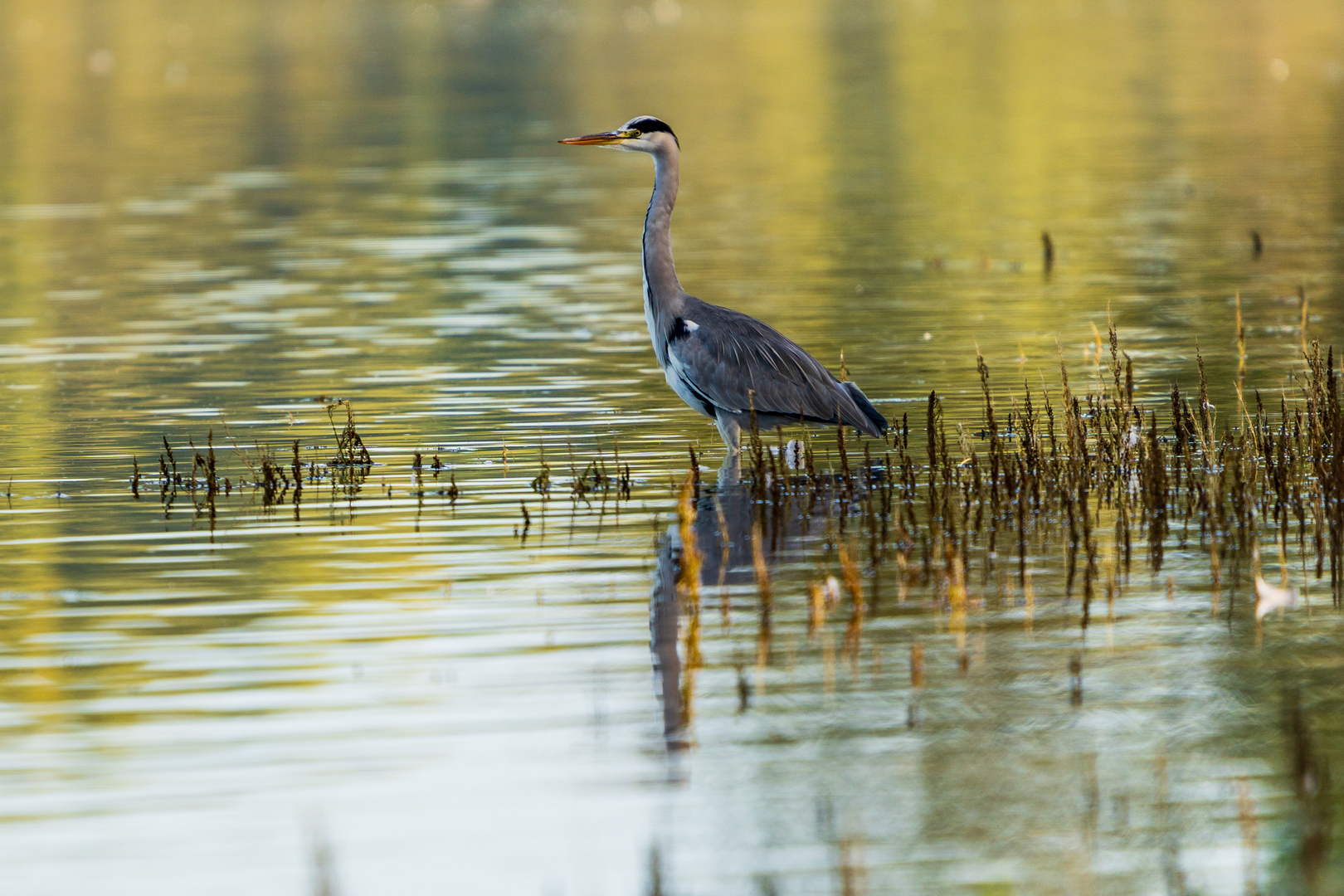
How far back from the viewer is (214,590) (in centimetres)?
1034

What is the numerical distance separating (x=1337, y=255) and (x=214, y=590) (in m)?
18.6

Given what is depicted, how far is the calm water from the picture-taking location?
6.88 metres

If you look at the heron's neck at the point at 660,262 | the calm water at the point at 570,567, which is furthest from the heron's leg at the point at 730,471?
the heron's neck at the point at 660,262

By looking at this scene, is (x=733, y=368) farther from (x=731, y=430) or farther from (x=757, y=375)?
(x=731, y=430)

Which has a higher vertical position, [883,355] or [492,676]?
[883,355]

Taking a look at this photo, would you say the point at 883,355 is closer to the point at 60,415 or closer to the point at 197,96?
the point at 60,415

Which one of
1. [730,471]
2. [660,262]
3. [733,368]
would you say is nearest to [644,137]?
[660,262]

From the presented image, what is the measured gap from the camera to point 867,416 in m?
13.5

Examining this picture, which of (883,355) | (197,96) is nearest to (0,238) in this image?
(883,355)

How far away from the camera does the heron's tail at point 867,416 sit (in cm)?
1341

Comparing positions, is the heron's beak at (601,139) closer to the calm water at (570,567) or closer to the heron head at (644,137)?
the heron head at (644,137)

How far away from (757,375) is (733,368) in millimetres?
160

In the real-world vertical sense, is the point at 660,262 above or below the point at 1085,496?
above

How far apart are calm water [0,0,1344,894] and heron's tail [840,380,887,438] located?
1.29m
